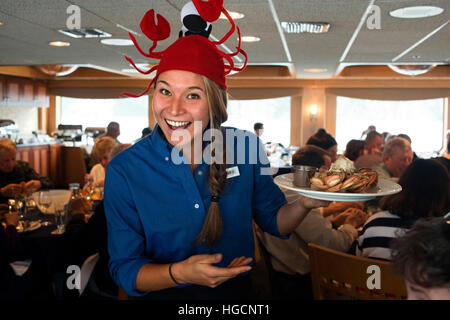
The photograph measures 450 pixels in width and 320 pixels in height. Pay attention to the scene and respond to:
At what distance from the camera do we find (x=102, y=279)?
2375 millimetres

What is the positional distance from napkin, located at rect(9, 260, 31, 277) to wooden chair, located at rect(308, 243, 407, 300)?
1.70 meters

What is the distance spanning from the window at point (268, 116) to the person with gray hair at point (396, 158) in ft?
22.4

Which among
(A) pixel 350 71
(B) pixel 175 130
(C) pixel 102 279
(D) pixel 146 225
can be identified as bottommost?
(C) pixel 102 279

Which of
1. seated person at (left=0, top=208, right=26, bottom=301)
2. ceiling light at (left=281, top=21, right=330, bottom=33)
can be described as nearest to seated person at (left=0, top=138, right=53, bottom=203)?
seated person at (left=0, top=208, right=26, bottom=301)

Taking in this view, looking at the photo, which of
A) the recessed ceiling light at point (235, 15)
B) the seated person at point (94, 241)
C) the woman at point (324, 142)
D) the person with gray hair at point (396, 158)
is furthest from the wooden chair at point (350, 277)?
the woman at point (324, 142)

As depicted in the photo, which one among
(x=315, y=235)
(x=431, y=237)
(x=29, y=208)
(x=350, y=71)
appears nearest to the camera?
(x=431, y=237)

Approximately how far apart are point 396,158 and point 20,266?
325cm

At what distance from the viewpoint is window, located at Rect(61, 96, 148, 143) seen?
11312 mm

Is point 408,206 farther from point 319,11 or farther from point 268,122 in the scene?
point 268,122

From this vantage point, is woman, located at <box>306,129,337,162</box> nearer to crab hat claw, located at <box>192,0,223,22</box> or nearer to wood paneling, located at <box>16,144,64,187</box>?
crab hat claw, located at <box>192,0,223,22</box>

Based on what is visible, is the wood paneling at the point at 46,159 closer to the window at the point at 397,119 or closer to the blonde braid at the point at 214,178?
the window at the point at 397,119

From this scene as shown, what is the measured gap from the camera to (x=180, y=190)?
121 centimetres

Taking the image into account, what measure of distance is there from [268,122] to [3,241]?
9.45 m
